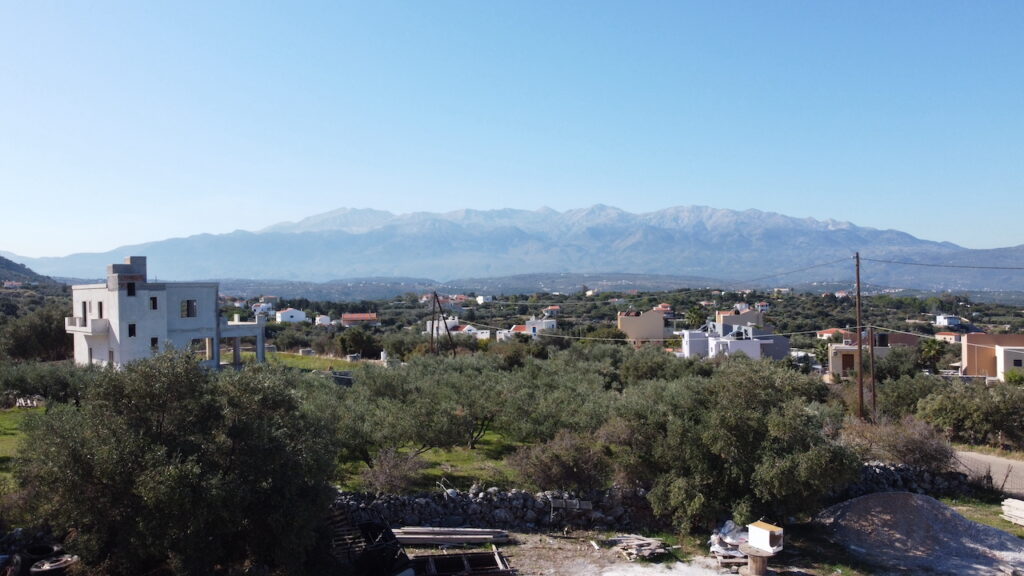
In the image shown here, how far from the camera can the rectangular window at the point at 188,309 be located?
35.2m

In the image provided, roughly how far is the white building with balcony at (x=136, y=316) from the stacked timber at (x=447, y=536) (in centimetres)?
2219

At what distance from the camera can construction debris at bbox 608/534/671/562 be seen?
1527cm

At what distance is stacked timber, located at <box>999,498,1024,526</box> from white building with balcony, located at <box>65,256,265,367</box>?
107 ft

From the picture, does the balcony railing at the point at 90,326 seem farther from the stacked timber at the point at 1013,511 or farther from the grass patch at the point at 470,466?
the stacked timber at the point at 1013,511

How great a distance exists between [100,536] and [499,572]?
7166 mm

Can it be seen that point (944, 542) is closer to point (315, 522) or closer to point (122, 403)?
point (315, 522)

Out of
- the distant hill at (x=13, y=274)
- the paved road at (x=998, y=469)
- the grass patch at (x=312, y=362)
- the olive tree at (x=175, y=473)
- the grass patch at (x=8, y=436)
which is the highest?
the distant hill at (x=13, y=274)

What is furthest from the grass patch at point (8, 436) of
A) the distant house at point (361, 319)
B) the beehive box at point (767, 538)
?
the distant house at point (361, 319)

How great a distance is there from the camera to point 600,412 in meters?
20.3

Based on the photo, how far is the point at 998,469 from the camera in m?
23.0

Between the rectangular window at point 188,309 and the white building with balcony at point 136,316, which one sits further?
the rectangular window at point 188,309

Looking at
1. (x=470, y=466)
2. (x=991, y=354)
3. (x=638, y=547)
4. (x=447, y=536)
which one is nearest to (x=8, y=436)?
(x=470, y=466)

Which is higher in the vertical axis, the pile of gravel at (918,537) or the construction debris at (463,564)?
the construction debris at (463,564)

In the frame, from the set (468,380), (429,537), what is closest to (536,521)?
(429,537)
